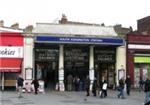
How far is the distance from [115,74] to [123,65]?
1.22 m

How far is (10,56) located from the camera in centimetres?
4216

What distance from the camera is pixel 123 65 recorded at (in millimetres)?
45969

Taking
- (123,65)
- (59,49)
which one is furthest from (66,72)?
(123,65)

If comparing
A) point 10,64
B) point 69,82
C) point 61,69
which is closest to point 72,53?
point 61,69

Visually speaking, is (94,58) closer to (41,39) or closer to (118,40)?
(118,40)

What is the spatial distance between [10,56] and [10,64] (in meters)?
0.76

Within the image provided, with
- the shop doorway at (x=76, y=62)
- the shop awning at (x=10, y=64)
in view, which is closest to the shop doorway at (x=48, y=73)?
the shop doorway at (x=76, y=62)

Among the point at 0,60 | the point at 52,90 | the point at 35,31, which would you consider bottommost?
the point at 52,90

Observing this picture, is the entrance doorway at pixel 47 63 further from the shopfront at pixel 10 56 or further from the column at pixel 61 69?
the shopfront at pixel 10 56

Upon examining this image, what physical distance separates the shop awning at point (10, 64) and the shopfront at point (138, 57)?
11.3m

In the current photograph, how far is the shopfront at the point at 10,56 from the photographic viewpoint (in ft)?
137

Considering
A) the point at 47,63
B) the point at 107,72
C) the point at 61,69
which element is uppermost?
the point at 47,63

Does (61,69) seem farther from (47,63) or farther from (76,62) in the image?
(76,62)

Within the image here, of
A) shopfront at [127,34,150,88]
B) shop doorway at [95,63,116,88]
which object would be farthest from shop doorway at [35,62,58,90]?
shopfront at [127,34,150,88]
